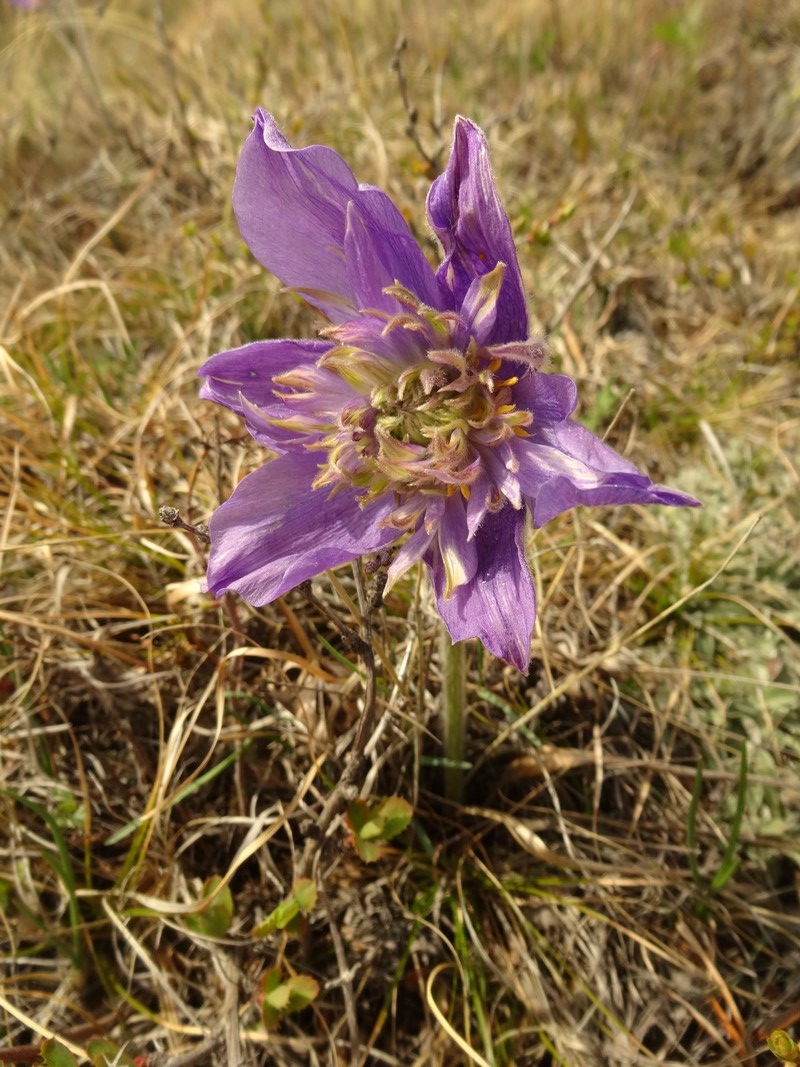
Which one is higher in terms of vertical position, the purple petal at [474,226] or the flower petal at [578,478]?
the purple petal at [474,226]

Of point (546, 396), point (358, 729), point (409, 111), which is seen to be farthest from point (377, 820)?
point (409, 111)

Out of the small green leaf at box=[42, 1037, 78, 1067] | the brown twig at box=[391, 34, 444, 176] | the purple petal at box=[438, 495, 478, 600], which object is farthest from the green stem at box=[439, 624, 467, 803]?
the brown twig at box=[391, 34, 444, 176]

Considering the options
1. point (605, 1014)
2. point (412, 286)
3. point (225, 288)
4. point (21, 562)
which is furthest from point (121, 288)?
point (605, 1014)

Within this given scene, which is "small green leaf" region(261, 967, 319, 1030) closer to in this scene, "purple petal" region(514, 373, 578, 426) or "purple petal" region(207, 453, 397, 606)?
"purple petal" region(207, 453, 397, 606)

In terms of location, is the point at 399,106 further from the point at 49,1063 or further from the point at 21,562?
the point at 49,1063

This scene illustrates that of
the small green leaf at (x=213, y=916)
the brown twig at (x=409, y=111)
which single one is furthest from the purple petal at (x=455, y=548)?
the brown twig at (x=409, y=111)

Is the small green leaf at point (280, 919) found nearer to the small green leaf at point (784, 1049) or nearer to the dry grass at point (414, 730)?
the dry grass at point (414, 730)
